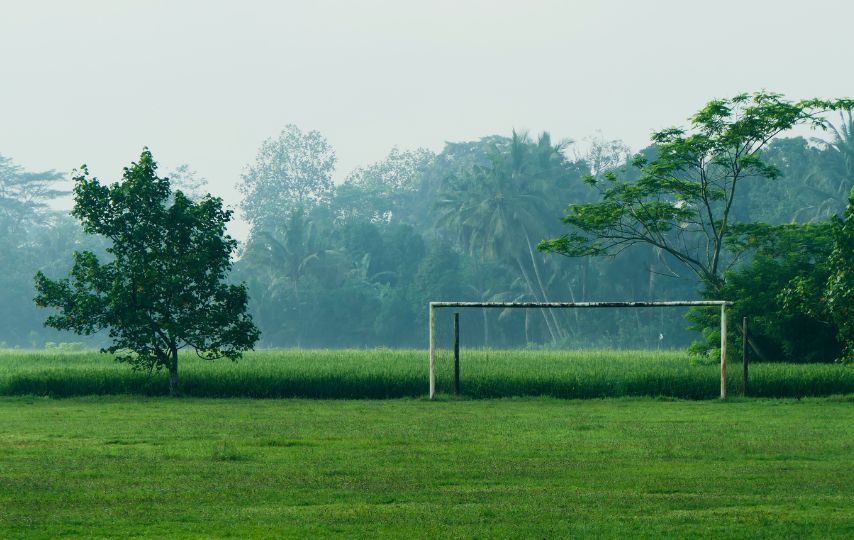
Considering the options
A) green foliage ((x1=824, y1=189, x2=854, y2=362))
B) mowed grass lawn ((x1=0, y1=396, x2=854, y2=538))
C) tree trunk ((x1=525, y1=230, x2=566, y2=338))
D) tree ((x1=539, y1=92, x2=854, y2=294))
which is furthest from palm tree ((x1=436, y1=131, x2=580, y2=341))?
mowed grass lawn ((x1=0, y1=396, x2=854, y2=538))

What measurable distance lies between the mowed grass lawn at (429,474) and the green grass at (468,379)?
4577 millimetres

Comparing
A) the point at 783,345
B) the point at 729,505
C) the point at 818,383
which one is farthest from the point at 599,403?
the point at 729,505

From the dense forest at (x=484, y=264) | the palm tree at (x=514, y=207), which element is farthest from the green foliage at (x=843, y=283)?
the palm tree at (x=514, y=207)

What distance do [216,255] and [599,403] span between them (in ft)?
31.3

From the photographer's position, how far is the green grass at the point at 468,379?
27.3 meters

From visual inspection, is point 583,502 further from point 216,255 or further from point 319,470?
point 216,255

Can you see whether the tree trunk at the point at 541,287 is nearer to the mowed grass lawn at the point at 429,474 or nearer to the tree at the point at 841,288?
the tree at the point at 841,288

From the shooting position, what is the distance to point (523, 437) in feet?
57.4

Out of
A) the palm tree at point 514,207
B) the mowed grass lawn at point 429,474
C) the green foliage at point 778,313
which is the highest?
the palm tree at point 514,207

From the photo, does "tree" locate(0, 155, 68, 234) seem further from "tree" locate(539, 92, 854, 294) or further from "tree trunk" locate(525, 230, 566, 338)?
"tree" locate(539, 92, 854, 294)

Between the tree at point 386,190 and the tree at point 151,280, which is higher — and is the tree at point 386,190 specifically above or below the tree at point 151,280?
above

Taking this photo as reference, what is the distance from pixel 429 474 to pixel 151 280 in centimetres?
1658

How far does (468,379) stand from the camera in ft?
90.9

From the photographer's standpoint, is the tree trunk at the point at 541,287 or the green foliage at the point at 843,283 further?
the tree trunk at the point at 541,287
